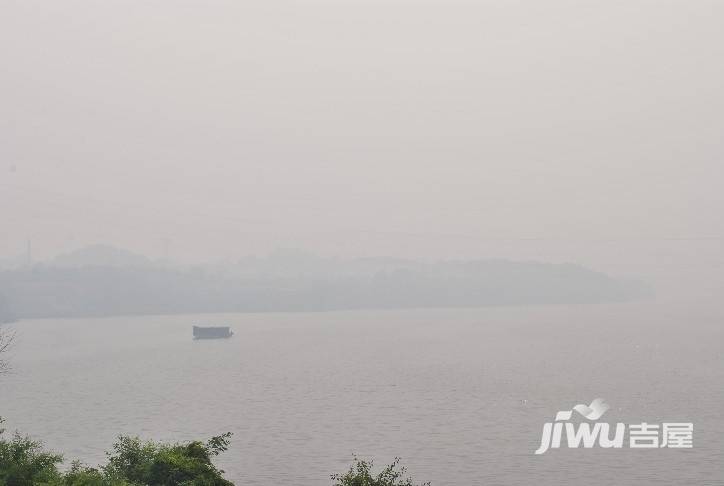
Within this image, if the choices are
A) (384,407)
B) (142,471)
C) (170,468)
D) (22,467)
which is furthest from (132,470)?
(384,407)

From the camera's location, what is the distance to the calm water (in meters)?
74.9

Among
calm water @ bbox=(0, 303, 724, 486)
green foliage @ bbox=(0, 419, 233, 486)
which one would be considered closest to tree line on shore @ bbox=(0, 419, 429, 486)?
green foliage @ bbox=(0, 419, 233, 486)

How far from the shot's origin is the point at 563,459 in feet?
253

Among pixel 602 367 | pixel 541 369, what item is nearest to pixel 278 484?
pixel 541 369

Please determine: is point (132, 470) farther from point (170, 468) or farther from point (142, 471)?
point (170, 468)

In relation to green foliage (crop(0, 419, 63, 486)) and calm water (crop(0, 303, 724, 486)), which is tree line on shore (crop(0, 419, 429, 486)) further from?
calm water (crop(0, 303, 724, 486))

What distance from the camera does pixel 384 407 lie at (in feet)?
371

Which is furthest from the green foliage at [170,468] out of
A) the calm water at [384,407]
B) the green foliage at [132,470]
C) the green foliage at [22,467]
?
the calm water at [384,407]

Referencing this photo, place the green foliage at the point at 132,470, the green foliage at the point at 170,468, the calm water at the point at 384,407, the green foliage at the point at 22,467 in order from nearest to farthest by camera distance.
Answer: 1. the green foliage at the point at 132,470
2. the green foliage at the point at 170,468
3. the green foliage at the point at 22,467
4. the calm water at the point at 384,407

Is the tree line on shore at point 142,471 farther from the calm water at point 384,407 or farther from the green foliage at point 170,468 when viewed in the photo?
the calm water at point 384,407

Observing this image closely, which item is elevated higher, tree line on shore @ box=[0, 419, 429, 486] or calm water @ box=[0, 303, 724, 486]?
calm water @ box=[0, 303, 724, 486]

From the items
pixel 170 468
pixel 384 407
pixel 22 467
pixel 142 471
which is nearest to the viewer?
pixel 170 468

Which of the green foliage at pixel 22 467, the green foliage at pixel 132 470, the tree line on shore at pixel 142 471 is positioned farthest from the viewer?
the green foliage at pixel 22 467

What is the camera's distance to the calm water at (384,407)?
2948 inches
